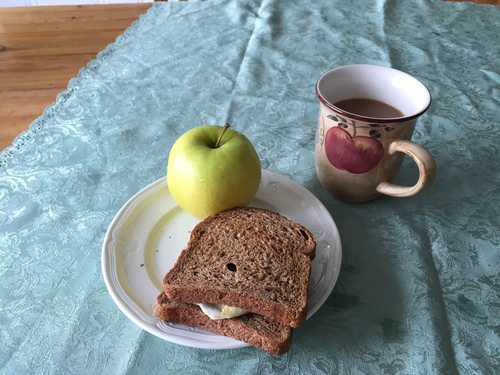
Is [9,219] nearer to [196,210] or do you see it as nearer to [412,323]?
A: [196,210]

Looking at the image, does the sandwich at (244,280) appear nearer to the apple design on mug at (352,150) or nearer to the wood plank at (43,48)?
the apple design on mug at (352,150)

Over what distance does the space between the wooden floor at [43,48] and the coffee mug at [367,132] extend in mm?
626

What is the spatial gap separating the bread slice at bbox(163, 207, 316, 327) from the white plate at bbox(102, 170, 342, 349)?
33 mm

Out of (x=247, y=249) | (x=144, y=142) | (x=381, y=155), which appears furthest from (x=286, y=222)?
(x=144, y=142)

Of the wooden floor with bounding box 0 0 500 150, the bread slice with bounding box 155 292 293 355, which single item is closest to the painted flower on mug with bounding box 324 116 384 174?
the bread slice with bounding box 155 292 293 355

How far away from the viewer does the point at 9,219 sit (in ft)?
2.31

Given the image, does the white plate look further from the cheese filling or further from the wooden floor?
the wooden floor

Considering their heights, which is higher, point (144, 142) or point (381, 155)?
point (381, 155)

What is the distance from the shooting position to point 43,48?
1154 millimetres

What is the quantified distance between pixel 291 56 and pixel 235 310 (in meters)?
0.81

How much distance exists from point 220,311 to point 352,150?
32cm

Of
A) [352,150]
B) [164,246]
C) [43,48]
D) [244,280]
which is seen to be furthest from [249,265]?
[43,48]

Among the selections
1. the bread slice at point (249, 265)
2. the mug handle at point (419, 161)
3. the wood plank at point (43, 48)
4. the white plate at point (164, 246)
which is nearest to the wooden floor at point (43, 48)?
the wood plank at point (43, 48)

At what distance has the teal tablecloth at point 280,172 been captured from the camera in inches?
21.3
